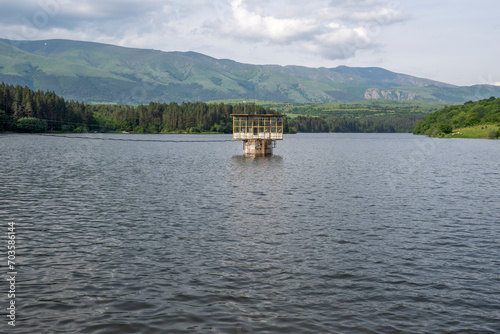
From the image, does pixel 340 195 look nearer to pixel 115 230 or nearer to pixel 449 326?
pixel 115 230

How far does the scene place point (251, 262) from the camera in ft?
71.7

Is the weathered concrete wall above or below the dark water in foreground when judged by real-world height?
above

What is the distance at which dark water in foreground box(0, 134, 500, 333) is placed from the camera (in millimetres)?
15477

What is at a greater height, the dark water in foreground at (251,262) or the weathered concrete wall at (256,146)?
the weathered concrete wall at (256,146)

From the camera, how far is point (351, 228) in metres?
30.0

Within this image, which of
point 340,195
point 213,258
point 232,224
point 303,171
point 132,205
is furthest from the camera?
point 303,171

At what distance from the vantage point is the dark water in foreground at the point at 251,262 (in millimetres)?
15477

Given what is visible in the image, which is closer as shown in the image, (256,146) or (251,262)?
(251,262)

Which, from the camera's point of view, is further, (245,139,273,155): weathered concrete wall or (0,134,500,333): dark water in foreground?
(245,139,273,155): weathered concrete wall

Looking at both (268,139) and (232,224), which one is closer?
(232,224)

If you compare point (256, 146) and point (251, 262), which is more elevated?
point (256, 146)

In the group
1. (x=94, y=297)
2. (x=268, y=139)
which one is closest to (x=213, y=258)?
(x=94, y=297)

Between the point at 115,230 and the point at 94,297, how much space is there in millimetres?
11625

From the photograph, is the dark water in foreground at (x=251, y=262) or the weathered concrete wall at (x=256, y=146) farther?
the weathered concrete wall at (x=256, y=146)
